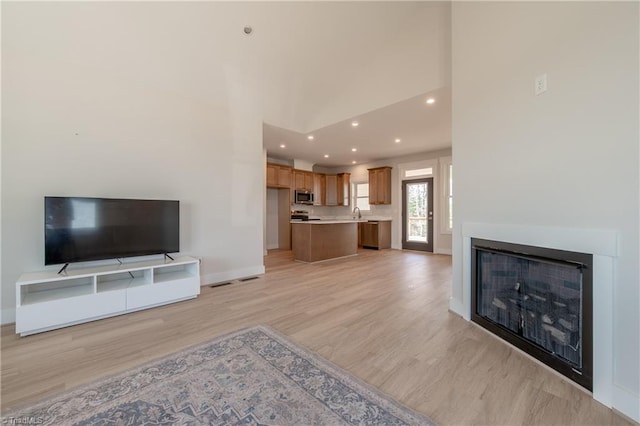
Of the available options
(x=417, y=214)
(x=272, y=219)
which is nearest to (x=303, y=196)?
(x=272, y=219)

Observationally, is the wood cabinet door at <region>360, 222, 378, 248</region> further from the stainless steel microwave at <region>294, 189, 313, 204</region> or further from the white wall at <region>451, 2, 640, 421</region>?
the white wall at <region>451, 2, 640, 421</region>

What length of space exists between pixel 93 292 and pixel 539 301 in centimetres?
401

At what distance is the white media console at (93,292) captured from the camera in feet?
7.54

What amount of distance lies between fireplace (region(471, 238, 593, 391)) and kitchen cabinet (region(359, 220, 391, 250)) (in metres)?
4.89

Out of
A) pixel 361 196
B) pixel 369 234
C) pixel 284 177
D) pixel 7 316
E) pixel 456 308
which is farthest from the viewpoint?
pixel 361 196

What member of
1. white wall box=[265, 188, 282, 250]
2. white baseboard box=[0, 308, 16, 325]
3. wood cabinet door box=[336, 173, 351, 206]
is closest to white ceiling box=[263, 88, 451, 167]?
wood cabinet door box=[336, 173, 351, 206]

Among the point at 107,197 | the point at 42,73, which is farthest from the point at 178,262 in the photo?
the point at 42,73

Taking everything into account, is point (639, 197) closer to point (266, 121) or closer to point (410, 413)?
point (410, 413)

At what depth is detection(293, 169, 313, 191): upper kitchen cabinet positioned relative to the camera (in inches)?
300

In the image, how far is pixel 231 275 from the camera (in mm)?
4086

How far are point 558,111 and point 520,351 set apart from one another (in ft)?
5.94

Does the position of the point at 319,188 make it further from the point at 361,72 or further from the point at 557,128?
the point at 557,128

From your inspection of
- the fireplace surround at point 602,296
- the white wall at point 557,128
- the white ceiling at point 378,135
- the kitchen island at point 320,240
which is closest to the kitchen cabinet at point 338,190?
the white ceiling at point 378,135

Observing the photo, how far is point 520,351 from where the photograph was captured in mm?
1986
